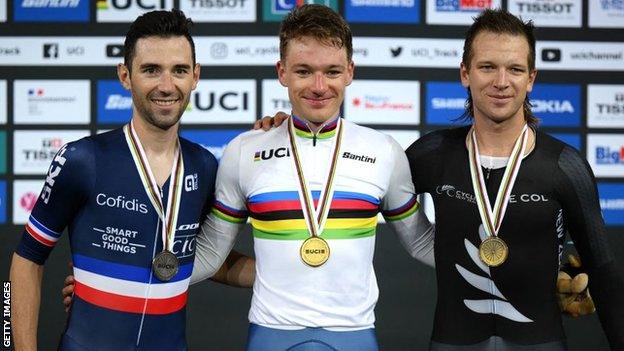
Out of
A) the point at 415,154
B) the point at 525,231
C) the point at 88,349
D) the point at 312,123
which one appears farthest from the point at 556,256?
the point at 88,349

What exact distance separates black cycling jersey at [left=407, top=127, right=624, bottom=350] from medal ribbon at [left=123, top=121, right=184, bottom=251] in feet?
2.45

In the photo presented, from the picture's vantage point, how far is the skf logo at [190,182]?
214cm

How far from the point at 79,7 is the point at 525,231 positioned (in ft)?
11.0

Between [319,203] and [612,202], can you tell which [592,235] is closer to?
[319,203]

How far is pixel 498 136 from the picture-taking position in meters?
2.20

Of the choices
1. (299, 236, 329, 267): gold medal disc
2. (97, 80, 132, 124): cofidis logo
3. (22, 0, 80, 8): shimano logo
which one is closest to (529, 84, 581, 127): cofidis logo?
(97, 80, 132, 124): cofidis logo

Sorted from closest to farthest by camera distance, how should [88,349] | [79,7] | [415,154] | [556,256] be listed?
[88,349] < [556,256] < [415,154] < [79,7]

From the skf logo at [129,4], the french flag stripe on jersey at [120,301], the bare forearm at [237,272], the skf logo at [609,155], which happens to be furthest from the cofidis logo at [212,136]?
the french flag stripe on jersey at [120,301]

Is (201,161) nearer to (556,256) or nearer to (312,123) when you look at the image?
(312,123)

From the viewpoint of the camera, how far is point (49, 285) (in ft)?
15.5

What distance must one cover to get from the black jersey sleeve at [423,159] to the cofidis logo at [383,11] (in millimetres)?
2444

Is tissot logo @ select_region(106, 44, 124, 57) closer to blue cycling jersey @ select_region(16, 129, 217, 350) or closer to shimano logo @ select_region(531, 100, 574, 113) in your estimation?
shimano logo @ select_region(531, 100, 574, 113)

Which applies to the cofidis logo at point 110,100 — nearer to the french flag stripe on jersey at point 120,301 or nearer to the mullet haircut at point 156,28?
the mullet haircut at point 156,28

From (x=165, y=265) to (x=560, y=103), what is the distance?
11.0 feet
